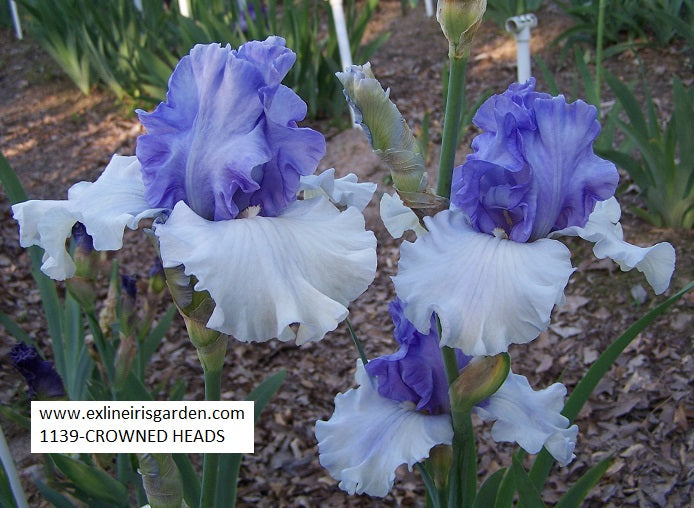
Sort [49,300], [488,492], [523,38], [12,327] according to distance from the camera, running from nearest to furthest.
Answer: [488,492] < [49,300] < [12,327] < [523,38]

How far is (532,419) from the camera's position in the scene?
3.22ft

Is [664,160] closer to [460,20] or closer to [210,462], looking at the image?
[460,20]

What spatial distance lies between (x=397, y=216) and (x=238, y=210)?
0.21m

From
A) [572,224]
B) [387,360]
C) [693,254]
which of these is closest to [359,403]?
[387,360]

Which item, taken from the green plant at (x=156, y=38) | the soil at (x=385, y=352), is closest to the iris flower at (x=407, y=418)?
the soil at (x=385, y=352)

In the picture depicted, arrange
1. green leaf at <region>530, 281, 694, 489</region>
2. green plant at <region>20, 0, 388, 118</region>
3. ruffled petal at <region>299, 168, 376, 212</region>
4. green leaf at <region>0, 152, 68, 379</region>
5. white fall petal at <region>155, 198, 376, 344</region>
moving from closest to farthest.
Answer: white fall petal at <region>155, 198, 376, 344</region> → ruffled petal at <region>299, 168, 376, 212</region> → green leaf at <region>530, 281, 694, 489</region> → green leaf at <region>0, 152, 68, 379</region> → green plant at <region>20, 0, 388, 118</region>

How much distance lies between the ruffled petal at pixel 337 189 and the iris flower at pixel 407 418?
15cm

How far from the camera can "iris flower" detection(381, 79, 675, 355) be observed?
0.74 m

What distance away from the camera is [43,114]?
3.73 metres

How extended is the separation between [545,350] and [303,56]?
1.73 m

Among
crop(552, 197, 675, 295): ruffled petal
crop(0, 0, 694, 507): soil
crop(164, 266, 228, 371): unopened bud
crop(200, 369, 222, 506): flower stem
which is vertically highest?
crop(552, 197, 675, 295): ruffled petal

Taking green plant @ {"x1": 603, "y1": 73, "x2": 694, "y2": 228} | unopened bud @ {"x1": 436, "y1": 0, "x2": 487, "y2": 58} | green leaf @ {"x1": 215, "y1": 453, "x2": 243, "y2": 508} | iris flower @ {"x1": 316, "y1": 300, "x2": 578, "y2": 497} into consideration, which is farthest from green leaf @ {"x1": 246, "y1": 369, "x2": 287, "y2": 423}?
green plant @ {"x1": 603, "y1": 73, "x2": 694, "y2": 228}

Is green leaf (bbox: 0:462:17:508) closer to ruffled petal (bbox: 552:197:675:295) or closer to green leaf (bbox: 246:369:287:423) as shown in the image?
green leaf (bbox: 246:369:287:423)

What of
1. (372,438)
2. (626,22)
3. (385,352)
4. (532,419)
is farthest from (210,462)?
(626,22)
